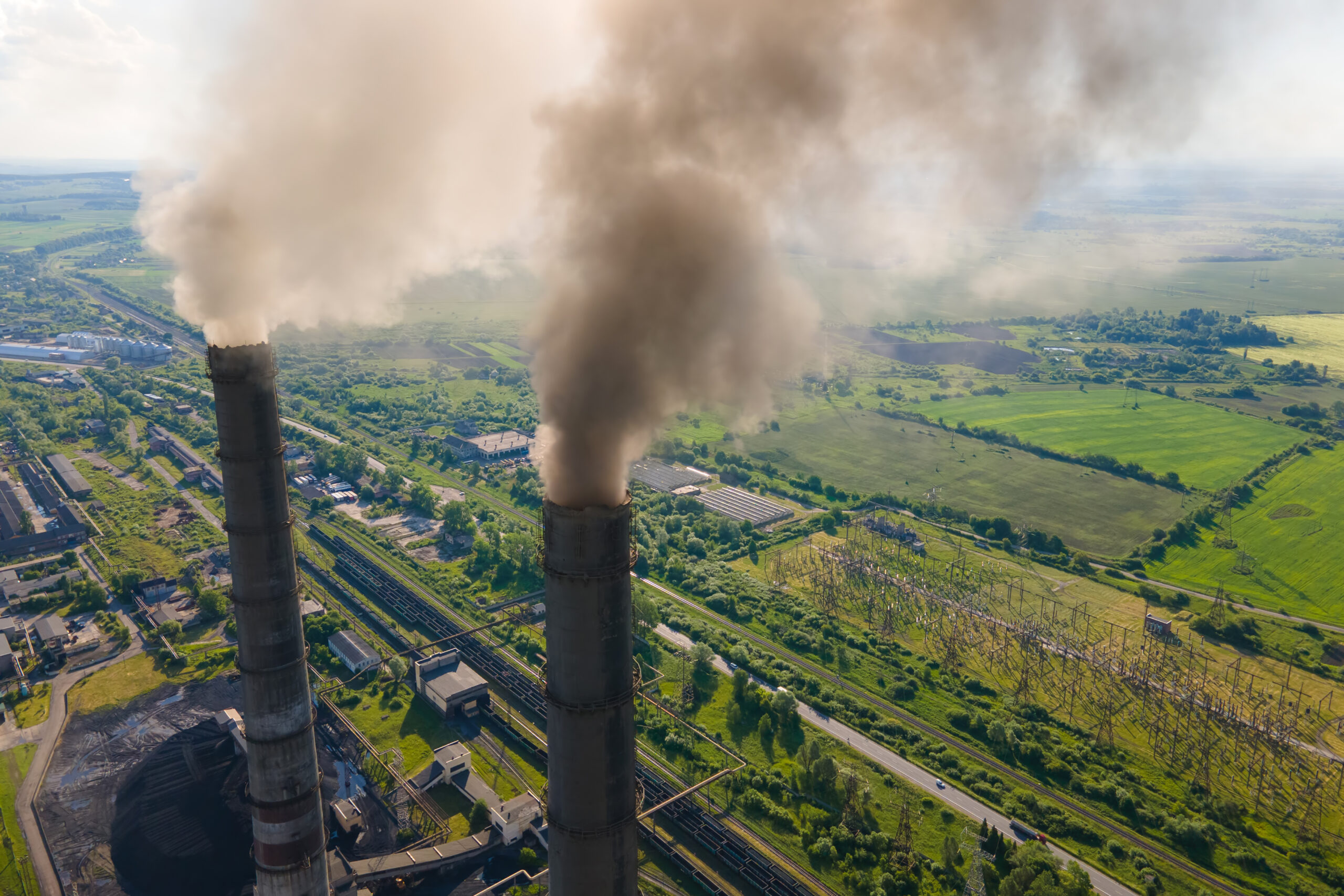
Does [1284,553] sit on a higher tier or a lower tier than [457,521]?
lower

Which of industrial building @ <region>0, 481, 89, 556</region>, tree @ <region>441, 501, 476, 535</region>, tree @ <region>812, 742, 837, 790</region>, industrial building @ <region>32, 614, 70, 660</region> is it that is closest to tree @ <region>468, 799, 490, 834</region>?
tree @ <region>812, 742, 837, 790</region>

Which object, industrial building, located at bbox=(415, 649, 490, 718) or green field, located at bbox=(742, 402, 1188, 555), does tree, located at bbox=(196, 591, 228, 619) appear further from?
green field, located at bbox=(742, 402, 1188, 555)

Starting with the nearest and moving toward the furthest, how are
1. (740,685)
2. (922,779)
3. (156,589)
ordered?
(922,779) → (740,685) → (156,589)

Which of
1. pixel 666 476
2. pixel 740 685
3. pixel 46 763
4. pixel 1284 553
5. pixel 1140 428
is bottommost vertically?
pixel 46 763

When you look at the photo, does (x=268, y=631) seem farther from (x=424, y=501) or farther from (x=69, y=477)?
(x=69, y=477)

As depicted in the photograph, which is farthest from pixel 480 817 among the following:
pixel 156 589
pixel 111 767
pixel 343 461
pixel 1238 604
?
pixel 1238 604

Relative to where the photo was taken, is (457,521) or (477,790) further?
(457,521)

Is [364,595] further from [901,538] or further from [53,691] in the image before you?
[901,538]
